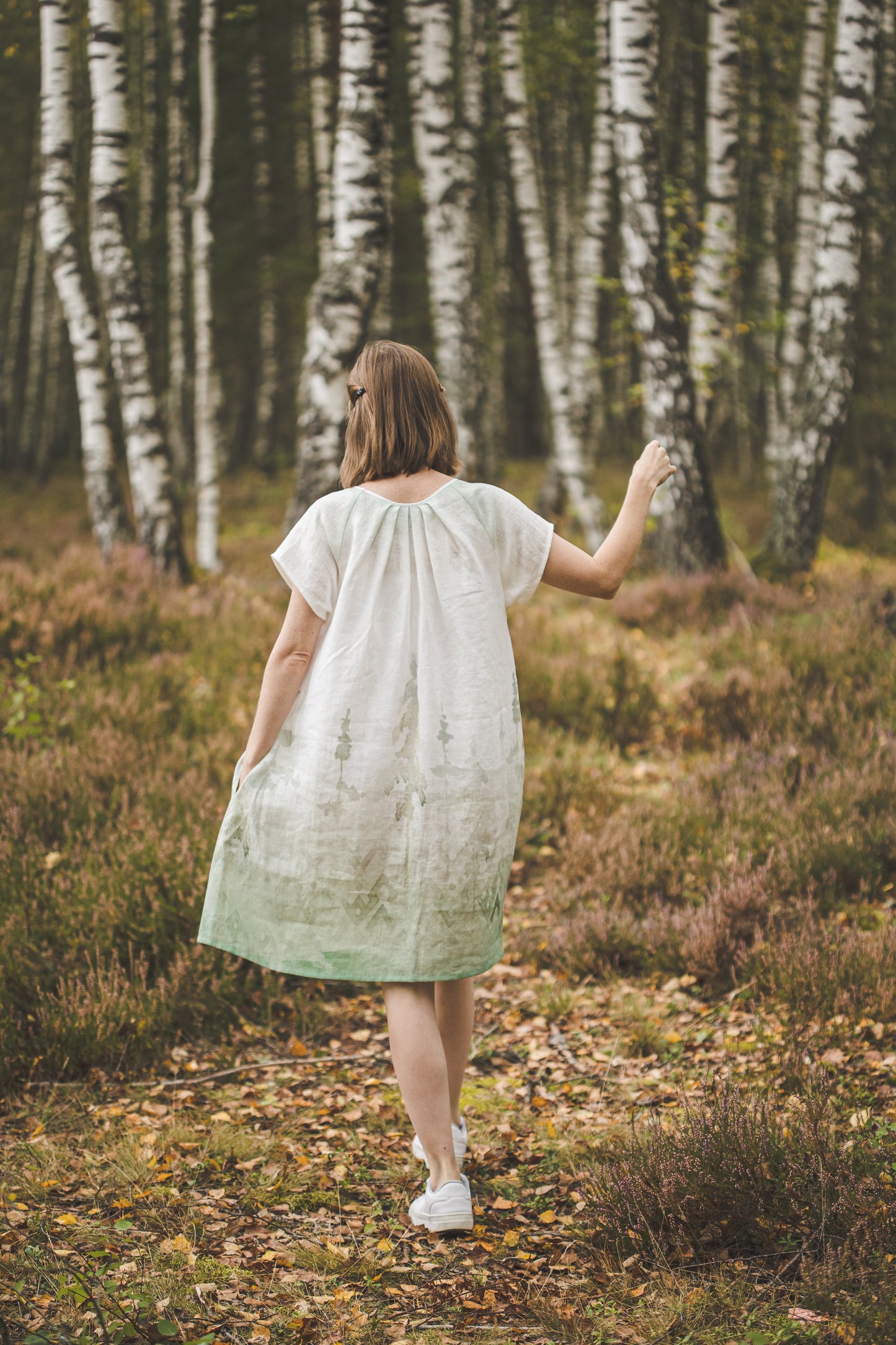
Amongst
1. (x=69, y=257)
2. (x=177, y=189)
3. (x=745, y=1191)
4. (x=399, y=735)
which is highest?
(x=177, y=189)

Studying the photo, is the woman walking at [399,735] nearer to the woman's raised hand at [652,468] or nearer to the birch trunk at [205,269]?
the woman's raised hand at [652,468]

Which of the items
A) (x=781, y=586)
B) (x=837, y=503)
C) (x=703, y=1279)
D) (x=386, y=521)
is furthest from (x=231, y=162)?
(x=703, y=1279)

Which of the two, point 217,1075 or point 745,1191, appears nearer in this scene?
point 745,1191

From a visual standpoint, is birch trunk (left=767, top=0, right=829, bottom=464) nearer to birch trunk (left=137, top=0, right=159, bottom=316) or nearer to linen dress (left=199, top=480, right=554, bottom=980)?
birch trunk (left=137, top=0, right=159, bottom=316)

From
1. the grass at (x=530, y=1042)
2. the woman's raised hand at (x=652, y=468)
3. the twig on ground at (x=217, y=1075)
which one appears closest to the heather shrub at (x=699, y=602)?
the grass at (x=530, y=1042)

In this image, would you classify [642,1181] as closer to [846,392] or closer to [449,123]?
[846,392]

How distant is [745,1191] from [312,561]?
6.55 feet

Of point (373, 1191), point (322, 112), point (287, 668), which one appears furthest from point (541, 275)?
point (373, 1191)

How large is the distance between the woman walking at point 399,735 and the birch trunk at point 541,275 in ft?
29.0

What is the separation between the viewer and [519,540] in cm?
280

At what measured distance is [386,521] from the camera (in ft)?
8.88

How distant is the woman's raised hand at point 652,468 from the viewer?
2.84 meters

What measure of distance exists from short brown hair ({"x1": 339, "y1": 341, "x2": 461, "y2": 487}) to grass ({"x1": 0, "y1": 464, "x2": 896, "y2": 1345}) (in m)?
2.02

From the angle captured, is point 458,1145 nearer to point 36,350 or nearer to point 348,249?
point 348,249
